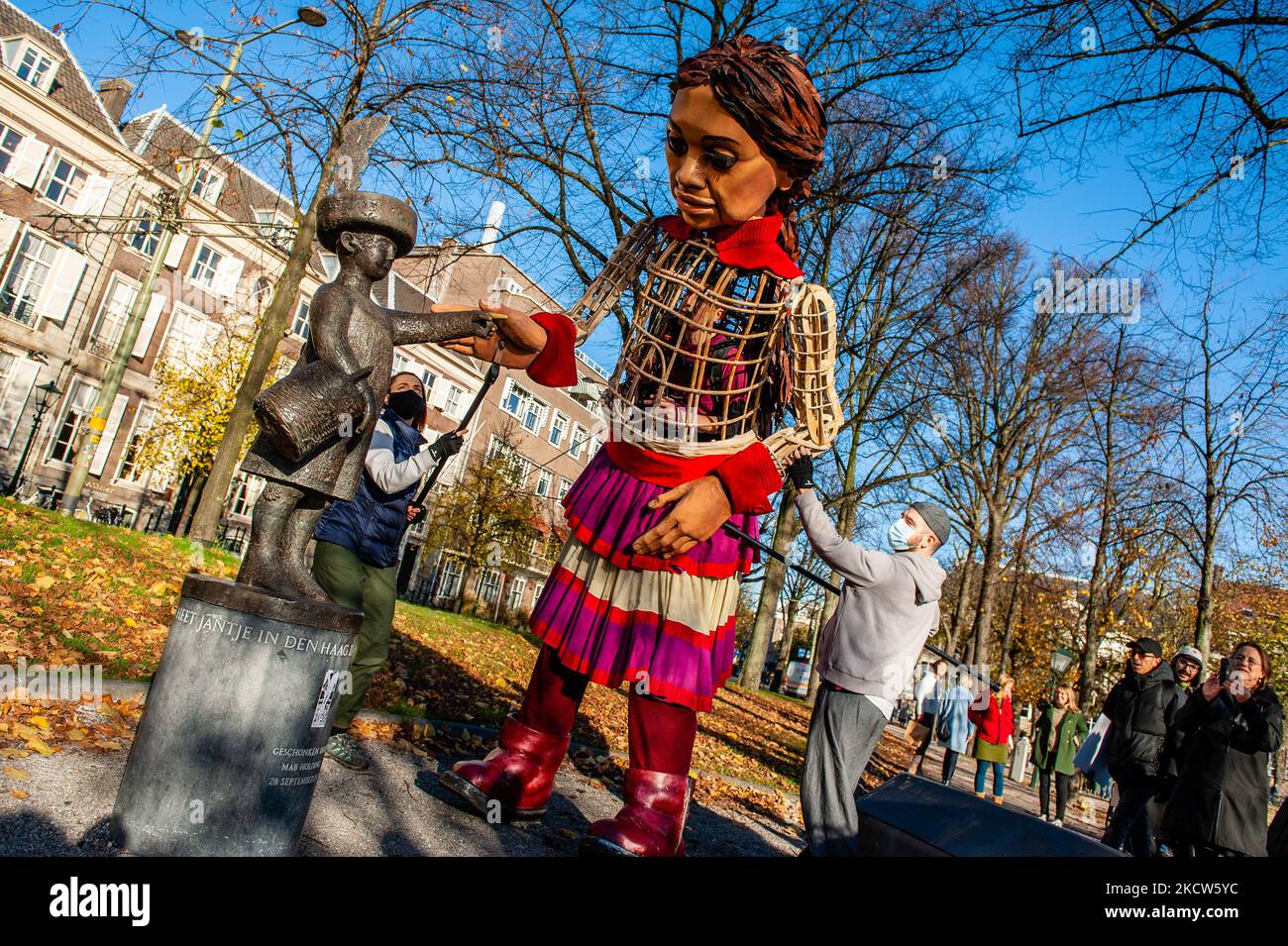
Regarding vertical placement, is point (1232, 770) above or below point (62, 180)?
below

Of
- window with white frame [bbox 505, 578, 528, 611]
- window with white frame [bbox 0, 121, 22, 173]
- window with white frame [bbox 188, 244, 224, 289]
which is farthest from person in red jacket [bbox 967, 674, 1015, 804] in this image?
window with white frame [bbox 505, 578, 528, 611]

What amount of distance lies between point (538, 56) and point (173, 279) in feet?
74.0

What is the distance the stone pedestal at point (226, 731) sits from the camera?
1.82 m

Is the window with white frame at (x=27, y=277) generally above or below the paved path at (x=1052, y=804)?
above

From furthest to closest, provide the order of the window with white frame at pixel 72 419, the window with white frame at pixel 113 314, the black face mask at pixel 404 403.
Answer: the window with white frame at pixel 113 314 → the window with white frame at pixel 72 419 → the black face mask at pixel 404 403

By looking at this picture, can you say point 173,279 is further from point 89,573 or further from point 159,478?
point 89,573

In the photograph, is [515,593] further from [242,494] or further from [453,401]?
[242,494]

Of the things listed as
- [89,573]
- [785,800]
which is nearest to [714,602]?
[785,800]

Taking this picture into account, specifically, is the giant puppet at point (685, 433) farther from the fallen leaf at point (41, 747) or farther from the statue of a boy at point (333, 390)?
the fallen leaf at point (41, 747)

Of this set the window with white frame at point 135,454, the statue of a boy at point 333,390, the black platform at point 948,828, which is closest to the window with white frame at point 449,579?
the window with white frame at point 135,454

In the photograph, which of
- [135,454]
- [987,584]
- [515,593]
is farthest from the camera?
[515,593]

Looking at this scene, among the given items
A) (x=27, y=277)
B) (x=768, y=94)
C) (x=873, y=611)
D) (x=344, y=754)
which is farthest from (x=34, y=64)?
(x=873, y=611)

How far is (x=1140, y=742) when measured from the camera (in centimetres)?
666

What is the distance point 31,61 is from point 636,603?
30341 millimetres
